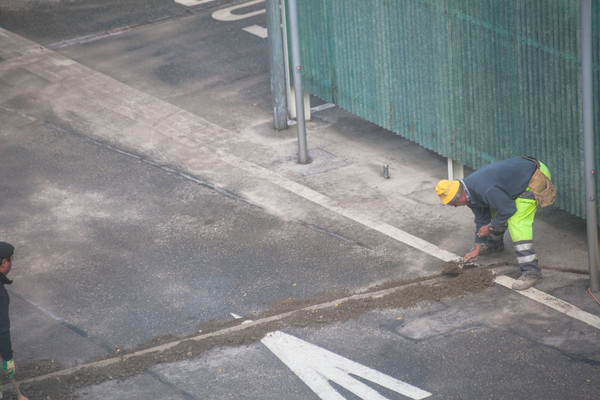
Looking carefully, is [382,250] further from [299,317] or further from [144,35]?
[144,35]

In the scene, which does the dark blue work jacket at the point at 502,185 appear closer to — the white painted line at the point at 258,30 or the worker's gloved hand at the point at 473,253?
the worker's gloved hand at the point at 473,253

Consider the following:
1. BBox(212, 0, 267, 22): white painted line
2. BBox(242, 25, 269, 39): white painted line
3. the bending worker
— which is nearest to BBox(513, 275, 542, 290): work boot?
the bending worker

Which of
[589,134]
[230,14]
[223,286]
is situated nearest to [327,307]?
[223,286]

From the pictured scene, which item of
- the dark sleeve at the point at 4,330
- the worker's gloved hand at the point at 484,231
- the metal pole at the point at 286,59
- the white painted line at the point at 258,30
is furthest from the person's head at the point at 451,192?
the white painted line at the point at 258,30

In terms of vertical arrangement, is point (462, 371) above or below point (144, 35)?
below

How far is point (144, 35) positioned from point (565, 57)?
38.8 feet

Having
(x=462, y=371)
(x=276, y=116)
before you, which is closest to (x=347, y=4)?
(x=276, y=116)

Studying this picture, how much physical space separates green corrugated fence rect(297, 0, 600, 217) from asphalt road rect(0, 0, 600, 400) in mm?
972

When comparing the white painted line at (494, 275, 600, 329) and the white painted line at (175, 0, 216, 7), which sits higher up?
the white painted line at (175, 0, 216, 7)

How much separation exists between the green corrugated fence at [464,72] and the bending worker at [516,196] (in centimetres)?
90

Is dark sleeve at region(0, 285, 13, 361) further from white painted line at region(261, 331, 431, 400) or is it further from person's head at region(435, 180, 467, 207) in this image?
person's head at region(435, 180, 467, 207)

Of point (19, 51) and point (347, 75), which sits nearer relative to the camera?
point (347, 75)

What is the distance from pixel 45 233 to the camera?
11.7 metres

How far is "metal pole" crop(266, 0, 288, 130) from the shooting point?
14.0m
